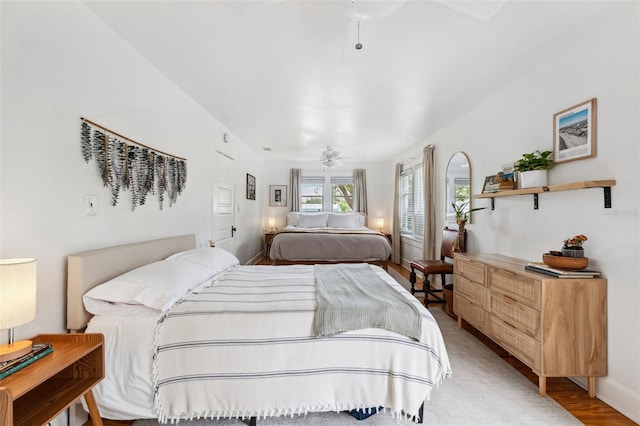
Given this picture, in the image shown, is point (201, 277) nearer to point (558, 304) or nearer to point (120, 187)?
point (120, 187)

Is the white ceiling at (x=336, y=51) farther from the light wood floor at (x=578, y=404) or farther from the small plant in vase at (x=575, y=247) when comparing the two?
the light wood floor at (x=578, y=404)

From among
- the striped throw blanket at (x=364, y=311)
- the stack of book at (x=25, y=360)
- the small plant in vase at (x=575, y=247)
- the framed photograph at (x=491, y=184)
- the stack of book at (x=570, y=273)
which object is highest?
the framed photograph at (x=491, y=184)

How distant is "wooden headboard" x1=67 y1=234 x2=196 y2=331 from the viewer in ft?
4.91

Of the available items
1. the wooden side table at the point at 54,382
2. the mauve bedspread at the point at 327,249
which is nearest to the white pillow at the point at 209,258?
the wooden side table at the point at 54,382

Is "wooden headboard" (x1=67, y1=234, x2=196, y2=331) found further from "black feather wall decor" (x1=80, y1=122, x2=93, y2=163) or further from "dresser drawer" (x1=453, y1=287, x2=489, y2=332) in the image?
"dresser drawer" (x1=453, y1=287, x2=489, y2=332)

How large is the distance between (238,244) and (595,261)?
13.9 feet

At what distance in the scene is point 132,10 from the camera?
1682 millimetres

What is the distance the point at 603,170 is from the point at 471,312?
150 cm

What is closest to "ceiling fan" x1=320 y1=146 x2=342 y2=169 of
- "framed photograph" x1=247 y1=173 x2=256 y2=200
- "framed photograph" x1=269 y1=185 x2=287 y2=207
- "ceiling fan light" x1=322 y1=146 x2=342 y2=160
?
"ceiling fan light" x1=322 y1=146 x2=342 y2=160

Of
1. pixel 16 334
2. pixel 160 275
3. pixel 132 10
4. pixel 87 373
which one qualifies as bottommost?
pixel 87 373

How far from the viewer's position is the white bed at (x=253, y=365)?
1.42 m

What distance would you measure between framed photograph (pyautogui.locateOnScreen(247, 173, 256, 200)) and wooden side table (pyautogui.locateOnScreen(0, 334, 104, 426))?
13.7 feet

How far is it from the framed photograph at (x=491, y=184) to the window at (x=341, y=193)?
422cm

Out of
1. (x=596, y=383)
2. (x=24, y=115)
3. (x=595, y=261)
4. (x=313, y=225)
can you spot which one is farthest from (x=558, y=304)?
(x=313, y=225)
